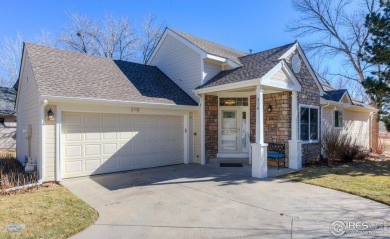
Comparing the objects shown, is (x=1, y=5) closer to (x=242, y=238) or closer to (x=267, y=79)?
(x=267, y=79)

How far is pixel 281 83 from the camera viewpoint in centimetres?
929

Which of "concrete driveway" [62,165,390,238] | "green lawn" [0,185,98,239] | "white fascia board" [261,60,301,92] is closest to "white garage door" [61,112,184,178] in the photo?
"concrete driveway" [62,165,390,238]

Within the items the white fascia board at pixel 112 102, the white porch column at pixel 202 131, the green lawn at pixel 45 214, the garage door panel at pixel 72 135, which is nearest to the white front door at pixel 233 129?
the white porch column at pixel 202 131

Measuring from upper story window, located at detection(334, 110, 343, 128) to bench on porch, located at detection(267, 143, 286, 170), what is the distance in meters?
5.39

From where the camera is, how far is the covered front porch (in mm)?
9633

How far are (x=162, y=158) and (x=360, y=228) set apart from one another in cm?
747

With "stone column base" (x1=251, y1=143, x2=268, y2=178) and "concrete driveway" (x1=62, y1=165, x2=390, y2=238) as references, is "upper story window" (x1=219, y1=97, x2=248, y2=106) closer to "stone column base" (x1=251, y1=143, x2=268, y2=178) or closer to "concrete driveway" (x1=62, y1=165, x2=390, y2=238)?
"stone column base" (x1=251, y1=143, x2=268, y2=178)

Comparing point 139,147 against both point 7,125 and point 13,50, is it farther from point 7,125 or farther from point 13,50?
point 13,50

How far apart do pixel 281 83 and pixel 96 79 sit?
7088 millimetres

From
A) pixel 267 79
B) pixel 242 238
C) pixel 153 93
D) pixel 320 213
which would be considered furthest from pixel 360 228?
pixel 153 93

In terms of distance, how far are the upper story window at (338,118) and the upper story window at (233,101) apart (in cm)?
585

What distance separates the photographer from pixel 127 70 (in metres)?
11.8

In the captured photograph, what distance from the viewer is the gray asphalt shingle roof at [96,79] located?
330 inches

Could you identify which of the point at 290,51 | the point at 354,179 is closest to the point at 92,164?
the point at 354,179
